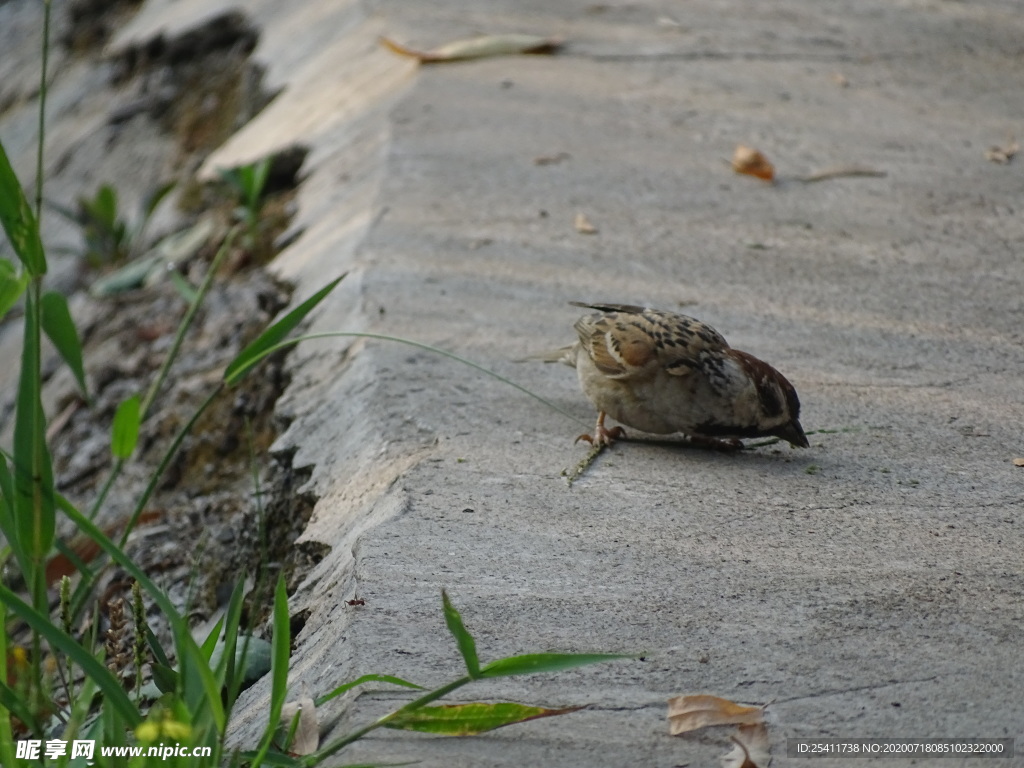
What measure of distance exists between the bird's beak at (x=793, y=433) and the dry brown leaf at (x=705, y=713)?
1159 millimetres

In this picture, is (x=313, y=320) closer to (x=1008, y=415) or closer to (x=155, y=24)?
(x=1008, y=415)

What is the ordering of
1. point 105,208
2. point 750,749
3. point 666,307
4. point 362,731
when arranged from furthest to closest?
point 105,208, point 666,307, point 750,749, point 362,731

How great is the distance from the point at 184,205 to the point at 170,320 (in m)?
1.43

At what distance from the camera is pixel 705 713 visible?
7.45 ft

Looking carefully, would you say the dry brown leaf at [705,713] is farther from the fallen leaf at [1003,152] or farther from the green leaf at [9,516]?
the fallen leaf at [1003,152]

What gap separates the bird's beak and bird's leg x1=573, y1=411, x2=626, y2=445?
1.47ft

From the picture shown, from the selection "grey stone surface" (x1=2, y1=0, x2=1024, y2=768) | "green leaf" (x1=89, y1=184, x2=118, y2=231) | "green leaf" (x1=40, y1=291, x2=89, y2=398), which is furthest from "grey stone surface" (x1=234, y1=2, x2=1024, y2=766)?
"green leaf" (x1=89, y1=184, x2=118, y2=231)

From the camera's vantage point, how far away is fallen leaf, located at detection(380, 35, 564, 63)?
6258mm

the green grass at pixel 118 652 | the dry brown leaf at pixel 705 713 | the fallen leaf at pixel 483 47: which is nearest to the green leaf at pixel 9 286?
the green grass at pixel 118 652

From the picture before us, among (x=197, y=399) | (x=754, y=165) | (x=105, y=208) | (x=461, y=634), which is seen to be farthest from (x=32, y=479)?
(x=105, y=208)

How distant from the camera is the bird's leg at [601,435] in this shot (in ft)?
11.4

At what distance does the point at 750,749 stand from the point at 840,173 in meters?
3.65

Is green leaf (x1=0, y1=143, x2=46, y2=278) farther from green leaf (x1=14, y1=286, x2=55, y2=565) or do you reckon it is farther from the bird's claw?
the bird's claw

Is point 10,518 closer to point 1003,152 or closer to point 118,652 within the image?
point 118,652
